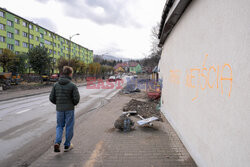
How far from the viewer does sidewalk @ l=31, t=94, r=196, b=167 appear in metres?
3.09

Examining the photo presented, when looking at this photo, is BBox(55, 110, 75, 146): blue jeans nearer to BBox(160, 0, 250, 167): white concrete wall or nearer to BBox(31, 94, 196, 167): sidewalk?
BBox(31, 94, 196, 167): sidewalk

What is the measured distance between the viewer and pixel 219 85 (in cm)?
224

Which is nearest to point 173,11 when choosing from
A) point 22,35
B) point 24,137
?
point 24,137

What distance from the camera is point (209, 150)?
2.46 meters

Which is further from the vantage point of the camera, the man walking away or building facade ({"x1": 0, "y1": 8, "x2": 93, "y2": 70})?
building facade ({"x1": 0, "y1": 8, "x2": 93, "y2": 70})

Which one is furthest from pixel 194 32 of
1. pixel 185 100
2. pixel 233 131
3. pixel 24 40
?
pixel 24 40

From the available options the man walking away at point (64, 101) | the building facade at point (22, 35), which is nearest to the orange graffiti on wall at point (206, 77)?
the man walking away at point (64, 101)

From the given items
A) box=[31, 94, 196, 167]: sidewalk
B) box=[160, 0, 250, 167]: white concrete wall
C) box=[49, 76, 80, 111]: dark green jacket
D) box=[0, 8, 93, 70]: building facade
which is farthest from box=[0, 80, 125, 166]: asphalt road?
box=[0, 8, 93, 70]: building facade

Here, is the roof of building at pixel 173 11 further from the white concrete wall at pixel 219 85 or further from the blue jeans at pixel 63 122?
the blue jeans at pixel 63 122

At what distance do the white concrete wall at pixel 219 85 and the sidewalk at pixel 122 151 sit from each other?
0.49m

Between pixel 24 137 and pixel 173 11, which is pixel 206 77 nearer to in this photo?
pixel 173 11

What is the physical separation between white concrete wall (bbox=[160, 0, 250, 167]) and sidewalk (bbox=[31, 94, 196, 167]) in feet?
1.62

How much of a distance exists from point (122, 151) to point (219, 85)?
8.24 feet

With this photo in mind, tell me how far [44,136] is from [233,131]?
4835mm
